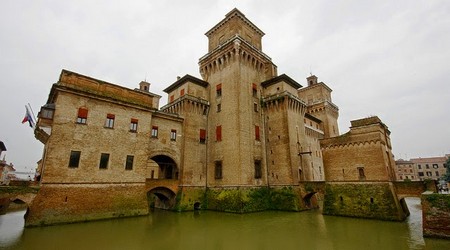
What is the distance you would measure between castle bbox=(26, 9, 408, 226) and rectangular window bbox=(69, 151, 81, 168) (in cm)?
7

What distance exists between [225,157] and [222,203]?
16.9 feet

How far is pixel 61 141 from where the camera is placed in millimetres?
18484

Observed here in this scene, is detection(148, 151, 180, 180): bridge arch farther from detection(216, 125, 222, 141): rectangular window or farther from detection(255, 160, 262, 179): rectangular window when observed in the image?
detection(255, 160, 262, 179): rectangular window

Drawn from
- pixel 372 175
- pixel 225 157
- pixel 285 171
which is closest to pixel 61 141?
pixel 225 157

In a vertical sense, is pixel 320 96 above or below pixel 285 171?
above

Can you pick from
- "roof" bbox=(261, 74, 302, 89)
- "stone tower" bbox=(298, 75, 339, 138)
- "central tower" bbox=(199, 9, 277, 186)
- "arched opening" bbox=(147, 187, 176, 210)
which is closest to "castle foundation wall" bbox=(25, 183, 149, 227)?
"arched opening" bbox=(147, 187, 176, 210)

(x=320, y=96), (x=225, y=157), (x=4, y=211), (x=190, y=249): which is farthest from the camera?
(x=320, y=96)

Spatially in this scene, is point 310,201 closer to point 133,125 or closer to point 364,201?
point 364,201

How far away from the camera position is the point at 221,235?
560 inches

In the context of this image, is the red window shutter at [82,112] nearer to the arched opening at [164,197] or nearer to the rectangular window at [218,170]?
the arched opening at [164,197]

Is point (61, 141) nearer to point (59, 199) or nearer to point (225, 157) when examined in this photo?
point (59, 199)

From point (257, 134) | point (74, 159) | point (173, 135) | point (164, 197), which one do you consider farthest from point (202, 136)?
point (74, 159)

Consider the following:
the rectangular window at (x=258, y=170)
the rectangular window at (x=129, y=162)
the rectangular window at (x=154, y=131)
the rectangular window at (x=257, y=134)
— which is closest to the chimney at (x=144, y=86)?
the rectangular window at (x=154, y=131)

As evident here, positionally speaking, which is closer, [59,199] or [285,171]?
[59,199]
